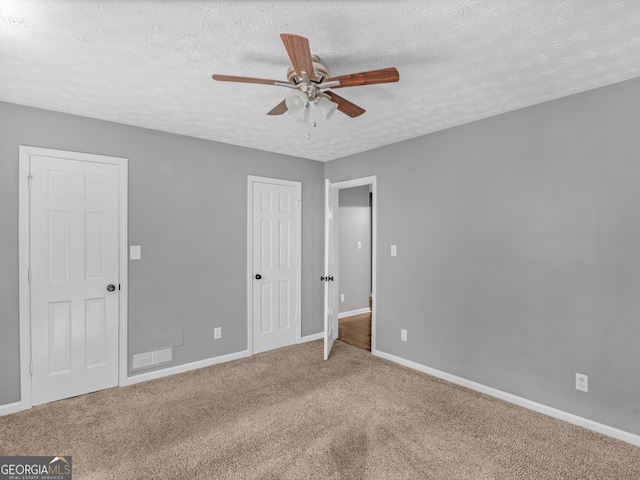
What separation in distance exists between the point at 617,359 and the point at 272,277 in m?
3.27

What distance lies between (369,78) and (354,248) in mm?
4275

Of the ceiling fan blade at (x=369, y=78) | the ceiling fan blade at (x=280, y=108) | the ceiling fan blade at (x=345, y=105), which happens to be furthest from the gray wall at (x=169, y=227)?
the ceiling fan blade at (x=369, y=78)

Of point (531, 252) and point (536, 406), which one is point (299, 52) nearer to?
point (531, 252)

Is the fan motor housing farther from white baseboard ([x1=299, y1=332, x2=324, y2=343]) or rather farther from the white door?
white baseboard ([x1=299, y1=332, x2=324, y2=343])

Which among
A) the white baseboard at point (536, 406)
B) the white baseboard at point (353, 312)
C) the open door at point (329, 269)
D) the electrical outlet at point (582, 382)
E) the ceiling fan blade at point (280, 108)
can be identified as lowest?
the white baseboard at point (536, 406)

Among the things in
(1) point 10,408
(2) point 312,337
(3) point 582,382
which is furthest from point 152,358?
(3) point 582,382

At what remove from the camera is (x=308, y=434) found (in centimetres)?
234

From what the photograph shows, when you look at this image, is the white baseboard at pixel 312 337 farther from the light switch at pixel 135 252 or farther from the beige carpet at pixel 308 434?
the light switch at pixel 135 252

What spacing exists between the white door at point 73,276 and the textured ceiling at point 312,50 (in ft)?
1.94

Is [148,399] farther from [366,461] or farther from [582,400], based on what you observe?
[582,400]

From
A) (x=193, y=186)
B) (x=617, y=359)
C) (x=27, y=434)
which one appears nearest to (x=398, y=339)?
(x=617, y=359)

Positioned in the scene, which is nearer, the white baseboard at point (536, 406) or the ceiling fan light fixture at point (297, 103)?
the ceiling fan light fixture at point (297, 103)

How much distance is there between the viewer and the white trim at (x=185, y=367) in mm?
3196

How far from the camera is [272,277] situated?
414 centimetres
